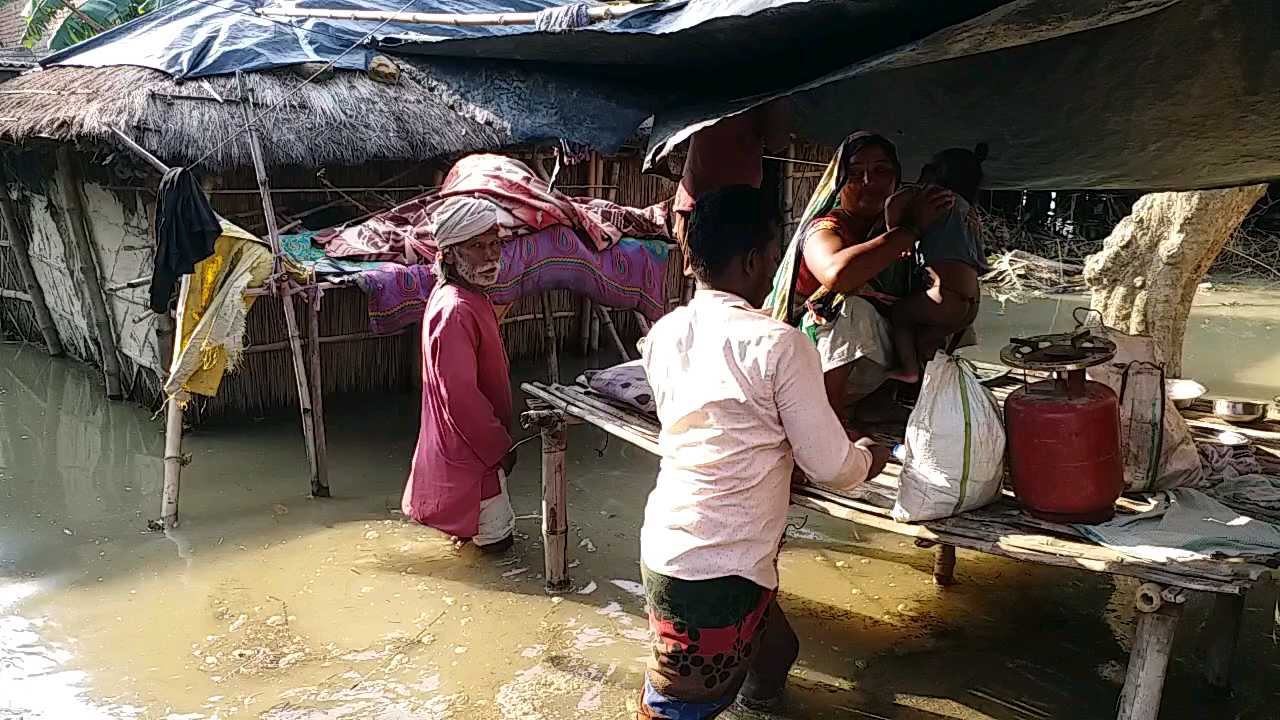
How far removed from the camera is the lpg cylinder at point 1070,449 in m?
2.69

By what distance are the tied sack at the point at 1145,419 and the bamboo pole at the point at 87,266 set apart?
7.03 metres

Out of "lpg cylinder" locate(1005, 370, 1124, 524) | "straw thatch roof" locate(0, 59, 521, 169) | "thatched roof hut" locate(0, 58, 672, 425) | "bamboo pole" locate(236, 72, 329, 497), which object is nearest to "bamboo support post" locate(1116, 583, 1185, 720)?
"lpg cylinder" locate(1005, 370, 1124, 524)

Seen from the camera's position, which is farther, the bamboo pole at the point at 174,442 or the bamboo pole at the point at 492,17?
the bamboo pole at the point at 174,442

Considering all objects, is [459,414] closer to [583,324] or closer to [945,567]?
[945,567]

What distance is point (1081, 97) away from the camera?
10.3ft

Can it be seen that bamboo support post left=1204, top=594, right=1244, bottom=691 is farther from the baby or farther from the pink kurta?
the pink kurta

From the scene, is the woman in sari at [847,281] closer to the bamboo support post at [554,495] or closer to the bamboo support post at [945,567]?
the bamboo support post at [554,495]

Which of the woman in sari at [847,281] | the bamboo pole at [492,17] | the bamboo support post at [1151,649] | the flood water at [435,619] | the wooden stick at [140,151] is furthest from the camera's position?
the wooden stick at [140,151]

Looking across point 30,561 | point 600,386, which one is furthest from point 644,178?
point 30,561

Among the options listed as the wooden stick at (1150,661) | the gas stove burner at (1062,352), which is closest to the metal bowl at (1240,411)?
the gas stove burner at (1062,352)

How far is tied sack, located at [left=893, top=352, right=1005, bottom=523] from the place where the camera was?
2803 millimetres

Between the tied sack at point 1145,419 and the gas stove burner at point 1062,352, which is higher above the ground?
the gas stove burner at point 1062,352

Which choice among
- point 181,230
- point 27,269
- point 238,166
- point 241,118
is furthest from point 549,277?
point 27,269

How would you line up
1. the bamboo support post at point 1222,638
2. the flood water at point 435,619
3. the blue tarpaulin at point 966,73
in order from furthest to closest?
the flood water at point 435,619
the bamboo support post at point 1222,638
the blue tarpaulin at point 966,73
